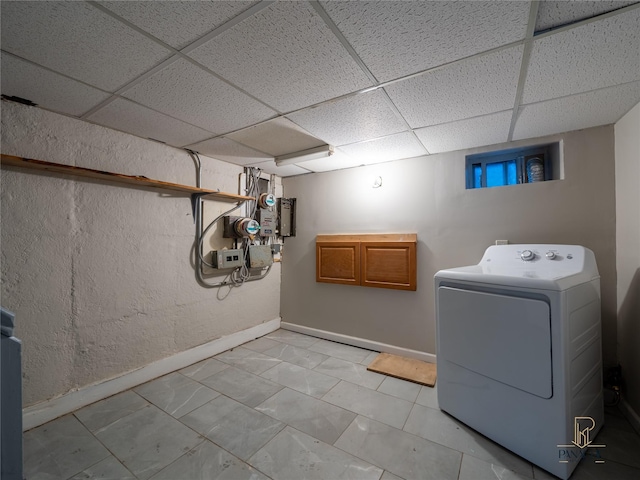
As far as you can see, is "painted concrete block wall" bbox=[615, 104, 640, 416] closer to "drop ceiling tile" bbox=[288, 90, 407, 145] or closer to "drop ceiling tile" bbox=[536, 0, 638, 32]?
"drop ceiling tile" bbox=[536, 0, 638, 32]

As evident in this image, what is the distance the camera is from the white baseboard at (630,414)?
167 cm

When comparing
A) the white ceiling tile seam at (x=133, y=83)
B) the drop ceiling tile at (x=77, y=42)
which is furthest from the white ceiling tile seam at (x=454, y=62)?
the drop ceiling tile at (x=77, y=42)

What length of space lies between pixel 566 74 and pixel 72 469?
137 inches

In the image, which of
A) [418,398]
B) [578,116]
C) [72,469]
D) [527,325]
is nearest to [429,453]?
[418,398]

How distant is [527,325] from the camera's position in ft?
4.74

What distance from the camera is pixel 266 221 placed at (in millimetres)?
3381

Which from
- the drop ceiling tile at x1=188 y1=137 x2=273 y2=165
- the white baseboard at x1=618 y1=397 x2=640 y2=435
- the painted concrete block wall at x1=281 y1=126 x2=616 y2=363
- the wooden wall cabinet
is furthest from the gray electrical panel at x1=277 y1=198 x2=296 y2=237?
the white baseboard at x1=618 y1=397 x2=640 y2=435

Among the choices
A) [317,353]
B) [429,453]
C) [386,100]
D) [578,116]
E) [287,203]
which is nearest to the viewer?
[429,453]

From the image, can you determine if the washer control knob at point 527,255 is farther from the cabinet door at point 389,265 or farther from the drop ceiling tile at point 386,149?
the drop ceiling tile at point 386,149

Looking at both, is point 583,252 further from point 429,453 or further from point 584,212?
point 429,453

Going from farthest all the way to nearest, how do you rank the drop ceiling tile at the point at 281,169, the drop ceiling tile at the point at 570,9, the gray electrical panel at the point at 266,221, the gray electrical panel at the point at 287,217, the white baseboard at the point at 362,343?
the gray electrical panel at the point at 287,217 < the gray electrical panel at the point at 266,221 < the drop ceiling tile at the point at 281,169 < the white baseboard at the point at 362,343 < the drop ceiling tile at the point at 570,9

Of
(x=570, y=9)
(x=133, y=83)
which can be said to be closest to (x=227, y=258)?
(x=133, y=83)

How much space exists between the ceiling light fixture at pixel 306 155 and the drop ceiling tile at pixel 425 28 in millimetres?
1219
